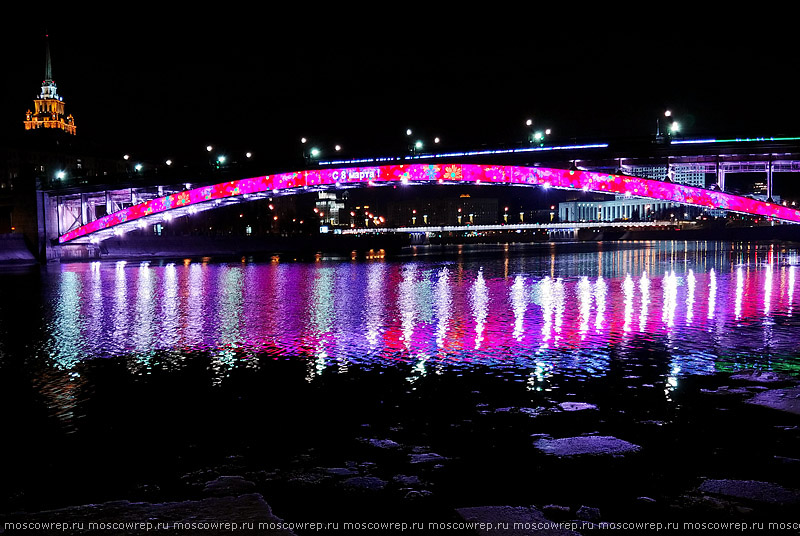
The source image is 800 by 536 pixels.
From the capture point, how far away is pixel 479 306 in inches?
731

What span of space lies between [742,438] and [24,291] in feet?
89.5

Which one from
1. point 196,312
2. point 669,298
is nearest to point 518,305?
point 669,298

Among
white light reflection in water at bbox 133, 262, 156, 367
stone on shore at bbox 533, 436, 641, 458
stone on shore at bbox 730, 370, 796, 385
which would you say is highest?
white light reflection in water at bbox 133, 262, 156, 367

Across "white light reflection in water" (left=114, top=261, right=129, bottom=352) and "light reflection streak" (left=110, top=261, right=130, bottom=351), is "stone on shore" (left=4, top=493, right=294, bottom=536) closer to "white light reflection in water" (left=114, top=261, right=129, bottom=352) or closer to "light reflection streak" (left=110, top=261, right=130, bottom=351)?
"white light reflection in water" (left=114, top=261, right=129, bottom=352)

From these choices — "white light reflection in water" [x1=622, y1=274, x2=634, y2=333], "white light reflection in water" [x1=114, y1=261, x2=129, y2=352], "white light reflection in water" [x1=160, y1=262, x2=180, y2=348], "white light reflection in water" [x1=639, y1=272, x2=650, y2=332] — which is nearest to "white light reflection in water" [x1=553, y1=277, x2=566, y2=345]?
"white light reflection in water" [x1=622, y1=274, x2=634, y2=333]

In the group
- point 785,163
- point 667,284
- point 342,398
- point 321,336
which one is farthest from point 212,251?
point 342,398

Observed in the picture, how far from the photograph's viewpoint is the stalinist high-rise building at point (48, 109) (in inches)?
6850

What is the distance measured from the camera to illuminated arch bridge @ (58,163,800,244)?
44678 millimetres

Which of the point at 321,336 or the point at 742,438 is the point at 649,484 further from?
the point at 321,336

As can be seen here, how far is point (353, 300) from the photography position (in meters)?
21.0

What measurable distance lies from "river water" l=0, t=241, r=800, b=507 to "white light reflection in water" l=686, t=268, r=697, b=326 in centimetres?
11

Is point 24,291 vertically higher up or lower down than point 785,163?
lower down

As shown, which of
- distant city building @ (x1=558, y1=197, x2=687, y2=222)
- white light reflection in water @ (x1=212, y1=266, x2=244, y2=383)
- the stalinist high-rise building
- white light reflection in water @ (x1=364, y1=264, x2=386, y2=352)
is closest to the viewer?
white light reflection in water @ (x1=212, y1=266, x2=244, y2=383)

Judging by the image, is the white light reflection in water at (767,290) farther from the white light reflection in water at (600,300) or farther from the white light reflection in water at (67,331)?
the white light reflection in water at (67,331)
